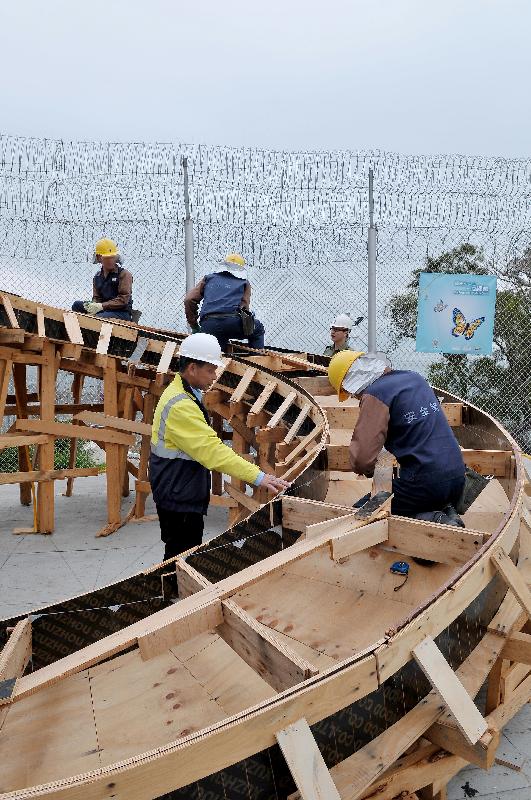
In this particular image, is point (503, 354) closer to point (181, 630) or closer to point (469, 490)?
point (469, 490)

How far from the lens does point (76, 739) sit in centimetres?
295

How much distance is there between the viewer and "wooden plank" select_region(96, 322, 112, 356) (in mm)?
8477

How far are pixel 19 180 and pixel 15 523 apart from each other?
4788 mm

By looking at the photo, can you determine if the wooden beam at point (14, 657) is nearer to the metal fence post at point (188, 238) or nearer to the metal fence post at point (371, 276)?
the metal fence post at point (188, 238)

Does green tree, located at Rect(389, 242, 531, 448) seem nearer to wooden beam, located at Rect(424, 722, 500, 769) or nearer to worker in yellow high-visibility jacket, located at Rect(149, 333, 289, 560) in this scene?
worker in yellow high-visibility jacket, located at Rect(149, 333, 289, 560)

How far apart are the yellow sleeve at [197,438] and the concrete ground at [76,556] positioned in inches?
96.2

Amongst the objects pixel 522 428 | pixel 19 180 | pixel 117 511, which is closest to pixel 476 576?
pixel 117 511

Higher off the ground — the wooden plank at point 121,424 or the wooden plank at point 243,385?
the wooden plank at point 243,385

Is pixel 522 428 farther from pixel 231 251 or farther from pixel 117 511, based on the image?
pixel 117 511

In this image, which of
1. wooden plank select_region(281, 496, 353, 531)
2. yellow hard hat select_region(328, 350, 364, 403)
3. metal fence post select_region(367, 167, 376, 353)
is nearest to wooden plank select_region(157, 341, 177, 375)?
metal fence post select_region(367, 167, 376, 353)

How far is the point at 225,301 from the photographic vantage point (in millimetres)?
8953

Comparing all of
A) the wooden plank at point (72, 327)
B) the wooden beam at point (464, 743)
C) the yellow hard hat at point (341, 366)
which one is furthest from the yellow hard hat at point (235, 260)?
the wooden beam at point (464, 743)

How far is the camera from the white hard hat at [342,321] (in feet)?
36.2

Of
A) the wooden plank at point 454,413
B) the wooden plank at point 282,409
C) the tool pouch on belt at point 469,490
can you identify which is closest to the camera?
the tool pouch on belt at point 469,490
